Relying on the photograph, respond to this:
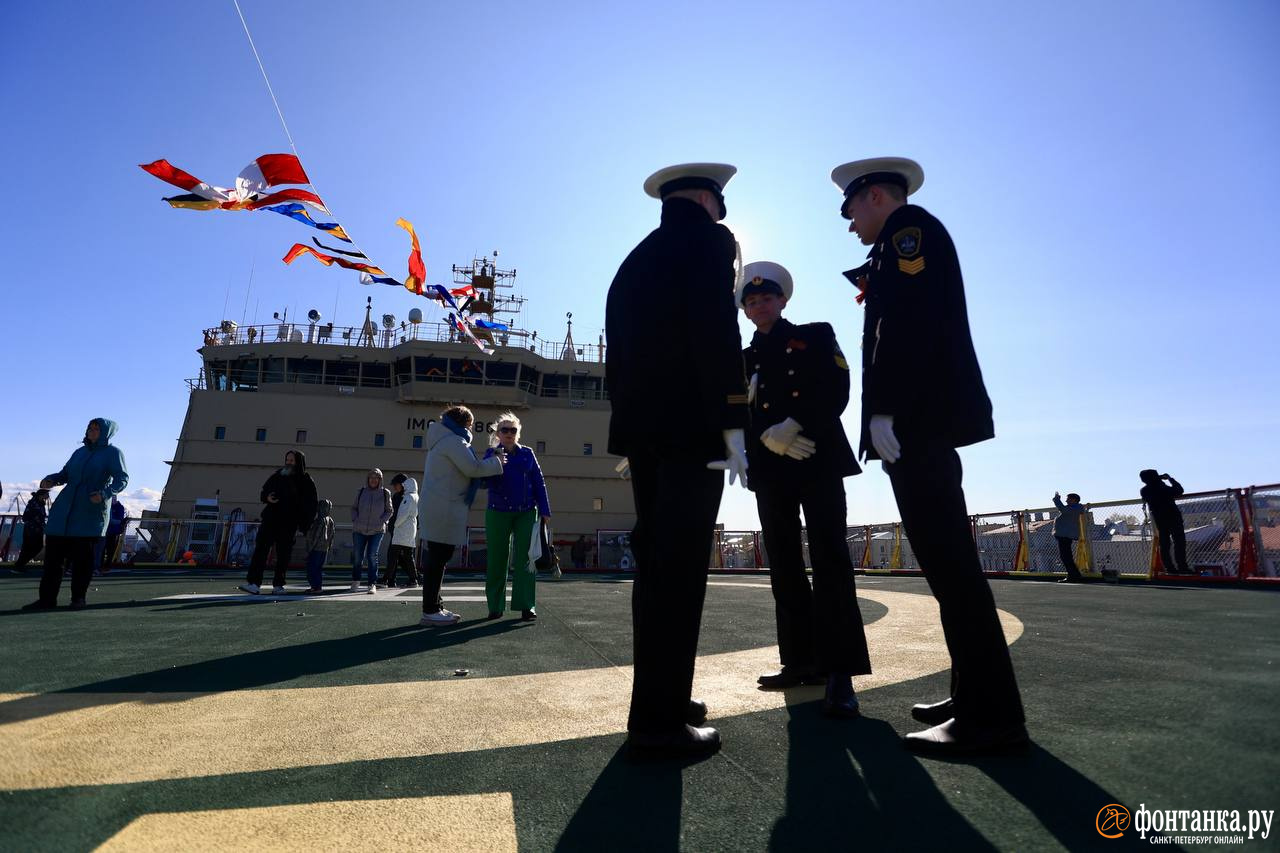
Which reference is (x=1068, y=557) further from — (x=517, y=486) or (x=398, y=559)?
(x=398, y=559)

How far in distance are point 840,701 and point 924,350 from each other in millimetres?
1160

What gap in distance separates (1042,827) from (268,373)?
27.6 meters

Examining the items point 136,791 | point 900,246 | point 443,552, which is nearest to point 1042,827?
point 900,246

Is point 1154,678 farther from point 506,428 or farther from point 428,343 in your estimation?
point 428,343

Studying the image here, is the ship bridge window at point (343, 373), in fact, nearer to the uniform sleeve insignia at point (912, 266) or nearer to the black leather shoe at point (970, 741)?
the uniform sleeve insignia at point (912, 266)

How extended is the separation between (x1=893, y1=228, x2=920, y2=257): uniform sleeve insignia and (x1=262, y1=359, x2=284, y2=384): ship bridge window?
86.9 ft

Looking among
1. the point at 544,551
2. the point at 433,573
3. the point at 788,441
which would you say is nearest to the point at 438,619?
the point at 433,573

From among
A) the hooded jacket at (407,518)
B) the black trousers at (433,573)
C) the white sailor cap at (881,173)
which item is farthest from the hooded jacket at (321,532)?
the white sailor cap at (881,173)

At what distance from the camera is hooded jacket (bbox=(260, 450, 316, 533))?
7441mm

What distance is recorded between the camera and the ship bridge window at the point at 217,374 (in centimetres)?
2434

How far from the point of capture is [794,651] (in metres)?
2.60

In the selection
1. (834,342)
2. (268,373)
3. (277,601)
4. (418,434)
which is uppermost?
(268,373)

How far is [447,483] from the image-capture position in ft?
17.4

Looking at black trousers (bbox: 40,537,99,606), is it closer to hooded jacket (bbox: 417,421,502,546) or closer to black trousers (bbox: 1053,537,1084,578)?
hooded jacket (bbox: 417,421,502,546)
